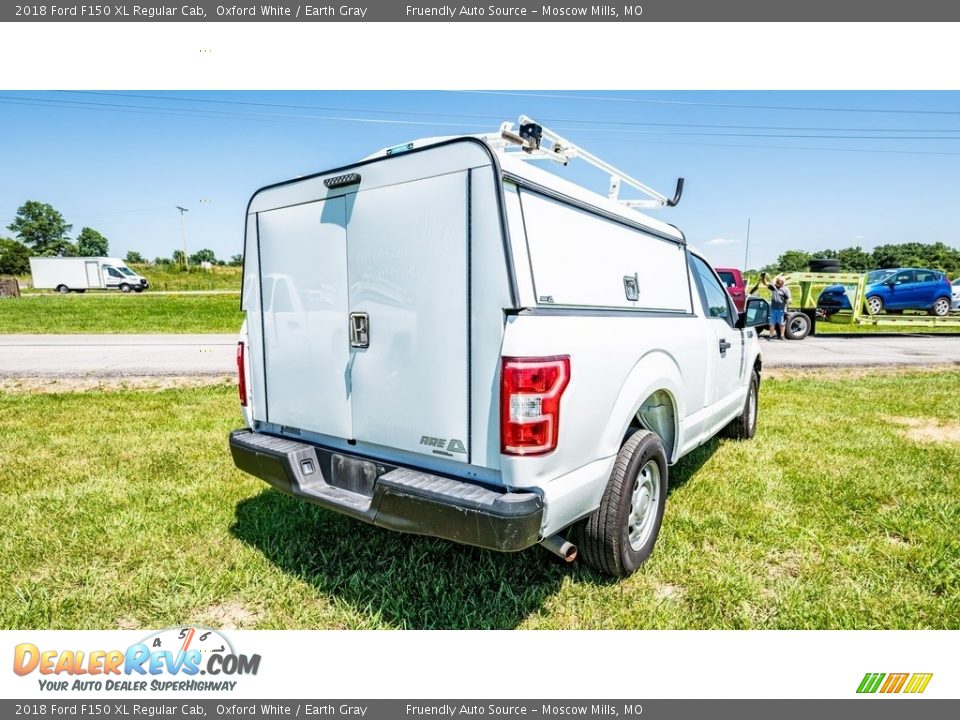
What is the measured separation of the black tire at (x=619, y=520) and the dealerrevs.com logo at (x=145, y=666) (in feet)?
5.61

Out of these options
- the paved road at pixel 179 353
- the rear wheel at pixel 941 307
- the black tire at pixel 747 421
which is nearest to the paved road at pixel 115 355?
the paved road at pixel 179 353

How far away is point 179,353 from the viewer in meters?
11.7

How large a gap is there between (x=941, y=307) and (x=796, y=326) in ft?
26.0

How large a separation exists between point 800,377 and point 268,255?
948cm

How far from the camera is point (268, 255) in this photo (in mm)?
3225

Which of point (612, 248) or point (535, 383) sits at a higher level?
point (612, 248)

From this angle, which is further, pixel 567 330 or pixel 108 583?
pixel 108 583

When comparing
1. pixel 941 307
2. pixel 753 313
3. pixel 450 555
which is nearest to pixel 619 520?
pixel 450 555

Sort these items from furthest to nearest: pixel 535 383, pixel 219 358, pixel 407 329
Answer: pixel 219 358 < pixel 407 329 < pixel 535 383

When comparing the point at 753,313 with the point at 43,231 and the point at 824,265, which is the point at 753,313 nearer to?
the point at 824,265

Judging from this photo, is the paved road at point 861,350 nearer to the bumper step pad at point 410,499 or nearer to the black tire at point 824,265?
the black tire at point 824,265

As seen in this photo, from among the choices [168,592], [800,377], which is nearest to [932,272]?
[800,377]

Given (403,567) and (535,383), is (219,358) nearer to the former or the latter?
(403,567)

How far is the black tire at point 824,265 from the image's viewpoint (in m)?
17.7
